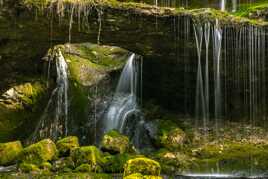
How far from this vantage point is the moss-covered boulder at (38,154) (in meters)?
25.7

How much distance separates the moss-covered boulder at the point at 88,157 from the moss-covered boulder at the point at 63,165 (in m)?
0.24

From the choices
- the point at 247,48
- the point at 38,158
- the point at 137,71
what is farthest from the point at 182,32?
the point at 38,158

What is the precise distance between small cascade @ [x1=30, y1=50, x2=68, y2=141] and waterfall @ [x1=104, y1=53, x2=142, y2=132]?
2662 millimetres

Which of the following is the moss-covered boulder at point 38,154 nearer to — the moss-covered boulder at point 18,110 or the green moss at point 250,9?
the moss-covered boulder at point 18,110

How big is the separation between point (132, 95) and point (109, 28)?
6.81 m

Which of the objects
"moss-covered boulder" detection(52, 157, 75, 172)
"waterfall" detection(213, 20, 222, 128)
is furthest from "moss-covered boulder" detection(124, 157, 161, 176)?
"waterfall" detection(213, 20, 222, 128)

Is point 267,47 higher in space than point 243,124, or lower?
higher

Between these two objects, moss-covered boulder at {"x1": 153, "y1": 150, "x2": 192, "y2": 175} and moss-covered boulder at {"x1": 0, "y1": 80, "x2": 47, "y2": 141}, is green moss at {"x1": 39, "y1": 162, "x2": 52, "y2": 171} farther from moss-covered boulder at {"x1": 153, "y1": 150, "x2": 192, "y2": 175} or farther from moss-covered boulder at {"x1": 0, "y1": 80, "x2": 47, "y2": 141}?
moss-covered boulder at {"x1": 0, "y1": 80, "x2": 47, "y2": 141}

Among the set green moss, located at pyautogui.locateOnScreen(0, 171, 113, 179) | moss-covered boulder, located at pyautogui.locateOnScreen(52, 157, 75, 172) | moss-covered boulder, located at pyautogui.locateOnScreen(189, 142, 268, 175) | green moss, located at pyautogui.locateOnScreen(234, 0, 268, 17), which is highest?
green moss, located at pyautogui.locateOnScreen(234, 0, 268, 17)

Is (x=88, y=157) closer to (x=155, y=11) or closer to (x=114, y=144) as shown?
(x=114, y=144)

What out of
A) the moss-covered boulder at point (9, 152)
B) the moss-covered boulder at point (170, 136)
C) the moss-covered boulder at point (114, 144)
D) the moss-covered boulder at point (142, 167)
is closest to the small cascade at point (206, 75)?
the moss-covered boulder at point (170, 136)

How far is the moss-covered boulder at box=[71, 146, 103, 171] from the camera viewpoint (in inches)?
973

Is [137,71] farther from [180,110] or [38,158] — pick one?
[38,158]

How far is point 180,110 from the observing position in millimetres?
34656
